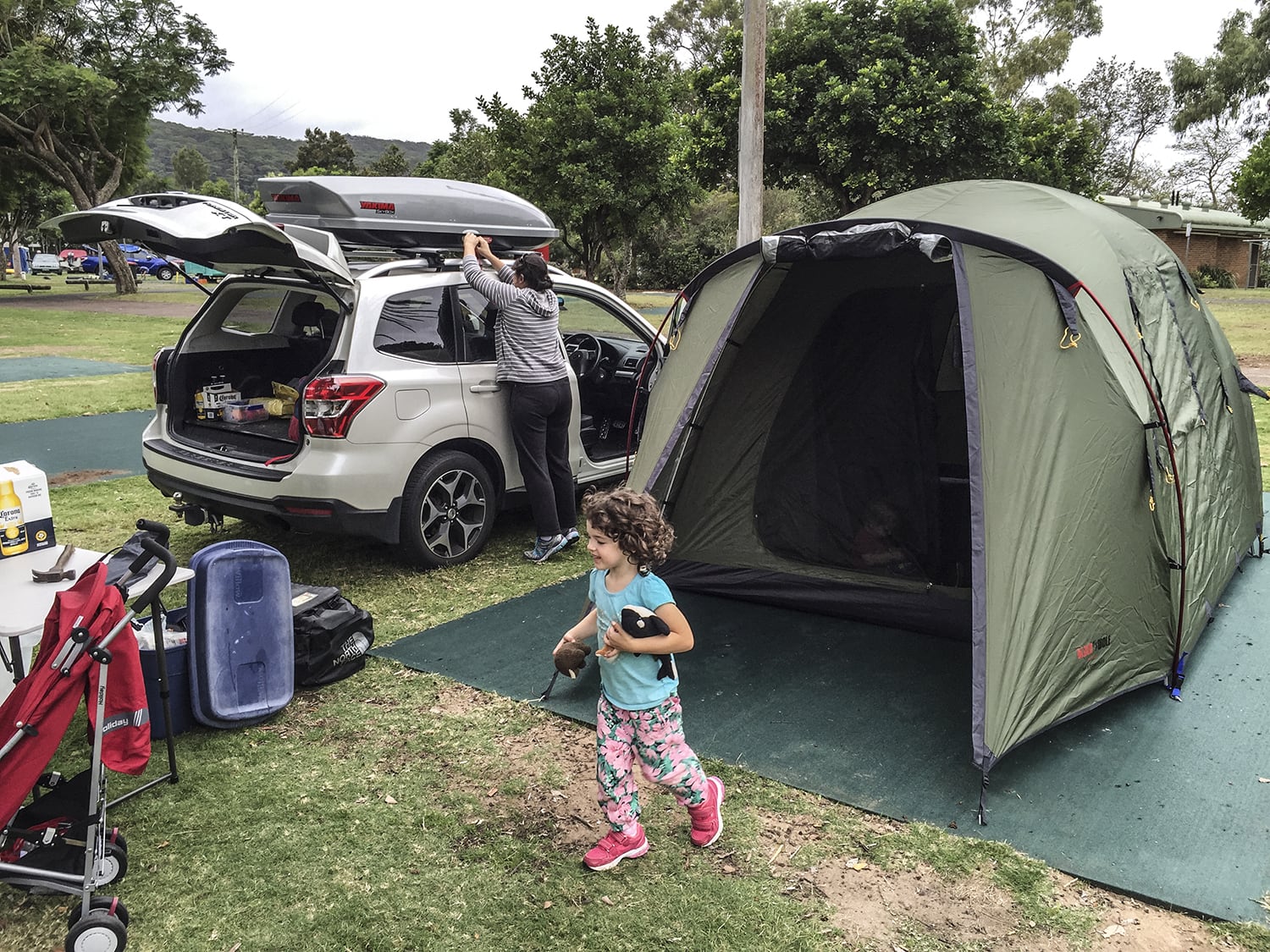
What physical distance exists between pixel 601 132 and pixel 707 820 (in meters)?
19.2

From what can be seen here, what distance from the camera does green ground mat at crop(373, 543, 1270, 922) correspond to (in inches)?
121

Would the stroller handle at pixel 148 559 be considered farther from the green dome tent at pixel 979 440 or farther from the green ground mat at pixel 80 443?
the green ground mat at pixel 80 443

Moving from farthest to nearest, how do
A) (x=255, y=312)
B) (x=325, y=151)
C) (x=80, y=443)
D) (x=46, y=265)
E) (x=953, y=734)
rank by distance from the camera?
(x=325, y=151) → (x=46, y=265) → (x=80, y=443) → (x=255, y=312) → (x=953, y=734)

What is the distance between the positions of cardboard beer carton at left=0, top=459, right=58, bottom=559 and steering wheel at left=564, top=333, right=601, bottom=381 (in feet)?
11.2

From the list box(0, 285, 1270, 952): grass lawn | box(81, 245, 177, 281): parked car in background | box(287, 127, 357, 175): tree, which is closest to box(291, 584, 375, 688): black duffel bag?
box(0, 285, 1270, 952): grass lawn

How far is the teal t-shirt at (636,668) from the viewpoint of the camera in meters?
2.92

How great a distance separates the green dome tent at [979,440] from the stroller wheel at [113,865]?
2463 millimetres

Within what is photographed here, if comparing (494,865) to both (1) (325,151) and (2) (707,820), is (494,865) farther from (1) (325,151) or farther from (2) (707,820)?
(1) (325,151)

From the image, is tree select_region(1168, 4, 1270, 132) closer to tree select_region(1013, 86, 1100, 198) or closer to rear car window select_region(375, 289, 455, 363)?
tree select_region(1013, 86, 1100, 198)

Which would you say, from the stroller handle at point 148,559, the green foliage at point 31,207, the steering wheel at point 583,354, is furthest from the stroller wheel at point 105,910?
the green foliage at point 31,207

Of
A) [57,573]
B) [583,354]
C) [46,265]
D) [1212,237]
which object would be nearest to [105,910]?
[57,573]

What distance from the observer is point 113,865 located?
9.30 feet

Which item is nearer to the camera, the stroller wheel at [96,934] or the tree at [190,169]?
the stroller wheel at [96,934]

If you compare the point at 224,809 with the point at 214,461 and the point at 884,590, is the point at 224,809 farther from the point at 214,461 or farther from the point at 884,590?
the point at 884,590
